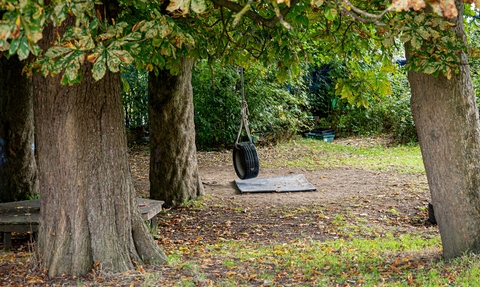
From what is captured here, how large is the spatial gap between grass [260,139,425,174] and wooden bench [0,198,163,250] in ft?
25.1

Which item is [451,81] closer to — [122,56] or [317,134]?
[122,56]

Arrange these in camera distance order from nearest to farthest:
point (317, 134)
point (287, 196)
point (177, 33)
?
point (177, 33)
point (287, 196)
point (317, 134)

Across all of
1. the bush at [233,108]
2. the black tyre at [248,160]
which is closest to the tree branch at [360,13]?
the black tyre at [248,160]

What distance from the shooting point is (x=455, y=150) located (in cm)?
527

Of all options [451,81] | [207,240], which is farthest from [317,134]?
[451,81]

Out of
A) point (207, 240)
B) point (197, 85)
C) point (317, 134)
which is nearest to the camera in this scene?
point (207, 240)

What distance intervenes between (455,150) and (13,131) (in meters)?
7.82

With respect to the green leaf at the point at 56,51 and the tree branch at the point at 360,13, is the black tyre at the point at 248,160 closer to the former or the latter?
the tree branch at the point at 360,13

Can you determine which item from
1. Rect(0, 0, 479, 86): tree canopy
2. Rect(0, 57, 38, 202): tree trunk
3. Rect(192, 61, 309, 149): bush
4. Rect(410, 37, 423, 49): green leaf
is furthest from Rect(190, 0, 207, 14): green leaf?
Rect(192, 61, 309, 149): bush

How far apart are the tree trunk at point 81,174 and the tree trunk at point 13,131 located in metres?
5.06

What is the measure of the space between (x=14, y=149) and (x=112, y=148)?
548cm

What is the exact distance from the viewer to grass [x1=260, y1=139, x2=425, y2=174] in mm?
14780

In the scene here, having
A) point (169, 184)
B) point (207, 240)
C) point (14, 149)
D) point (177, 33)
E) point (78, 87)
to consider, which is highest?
point (177, 33)

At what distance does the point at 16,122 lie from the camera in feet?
33.5
